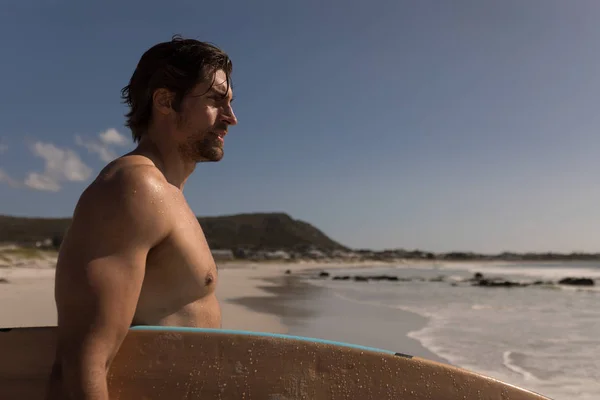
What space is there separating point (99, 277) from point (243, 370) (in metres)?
0.45

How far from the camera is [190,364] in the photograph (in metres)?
1.40

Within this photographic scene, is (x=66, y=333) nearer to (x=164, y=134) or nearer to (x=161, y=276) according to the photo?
(x=161, y=276)

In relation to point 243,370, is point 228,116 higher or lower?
higher

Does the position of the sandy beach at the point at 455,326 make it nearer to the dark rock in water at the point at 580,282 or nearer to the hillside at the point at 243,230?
the dark rock in water at the point at 580,282

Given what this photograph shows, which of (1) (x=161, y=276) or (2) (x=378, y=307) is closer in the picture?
(1) (x=161, y=276)

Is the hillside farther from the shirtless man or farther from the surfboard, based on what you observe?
the surfboard

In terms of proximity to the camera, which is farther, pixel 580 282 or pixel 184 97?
pixel 580 282

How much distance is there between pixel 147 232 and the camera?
1356 millimetres

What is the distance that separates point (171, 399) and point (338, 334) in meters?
6.49

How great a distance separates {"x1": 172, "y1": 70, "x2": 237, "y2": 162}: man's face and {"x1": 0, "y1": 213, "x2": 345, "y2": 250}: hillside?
75.3 m

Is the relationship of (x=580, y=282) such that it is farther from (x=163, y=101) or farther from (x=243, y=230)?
(x=243, y=230)

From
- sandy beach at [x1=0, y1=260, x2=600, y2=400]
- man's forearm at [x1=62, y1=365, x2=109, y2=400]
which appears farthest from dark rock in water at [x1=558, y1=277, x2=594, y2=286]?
man's forearm at [x1=62, y1=365, x2=109, y2=400]

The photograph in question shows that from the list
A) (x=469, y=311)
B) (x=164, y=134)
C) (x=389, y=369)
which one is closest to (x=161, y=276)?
(x=164, y=134)

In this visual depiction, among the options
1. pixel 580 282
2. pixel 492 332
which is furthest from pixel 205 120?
pixel 580 282
